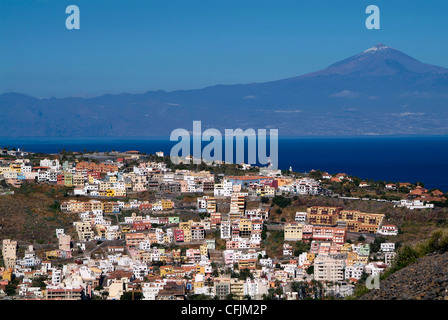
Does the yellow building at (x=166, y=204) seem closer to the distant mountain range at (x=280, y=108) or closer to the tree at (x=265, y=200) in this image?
the tree at (x=265, y=200)

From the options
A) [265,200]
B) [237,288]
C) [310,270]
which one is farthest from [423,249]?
[265,200]

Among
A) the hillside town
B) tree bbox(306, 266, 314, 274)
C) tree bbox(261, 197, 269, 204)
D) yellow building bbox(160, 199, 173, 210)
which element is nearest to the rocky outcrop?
the hillside town

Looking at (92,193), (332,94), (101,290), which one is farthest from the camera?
(332,94)

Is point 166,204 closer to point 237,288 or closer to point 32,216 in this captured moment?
point 32,216

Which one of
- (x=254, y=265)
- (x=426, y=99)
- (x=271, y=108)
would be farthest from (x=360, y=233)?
(x=426, y=99)

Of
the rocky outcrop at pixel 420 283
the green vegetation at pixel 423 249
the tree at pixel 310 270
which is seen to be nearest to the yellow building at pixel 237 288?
the tree at pixel 310 270

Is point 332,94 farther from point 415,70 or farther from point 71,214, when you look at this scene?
point 71,214
